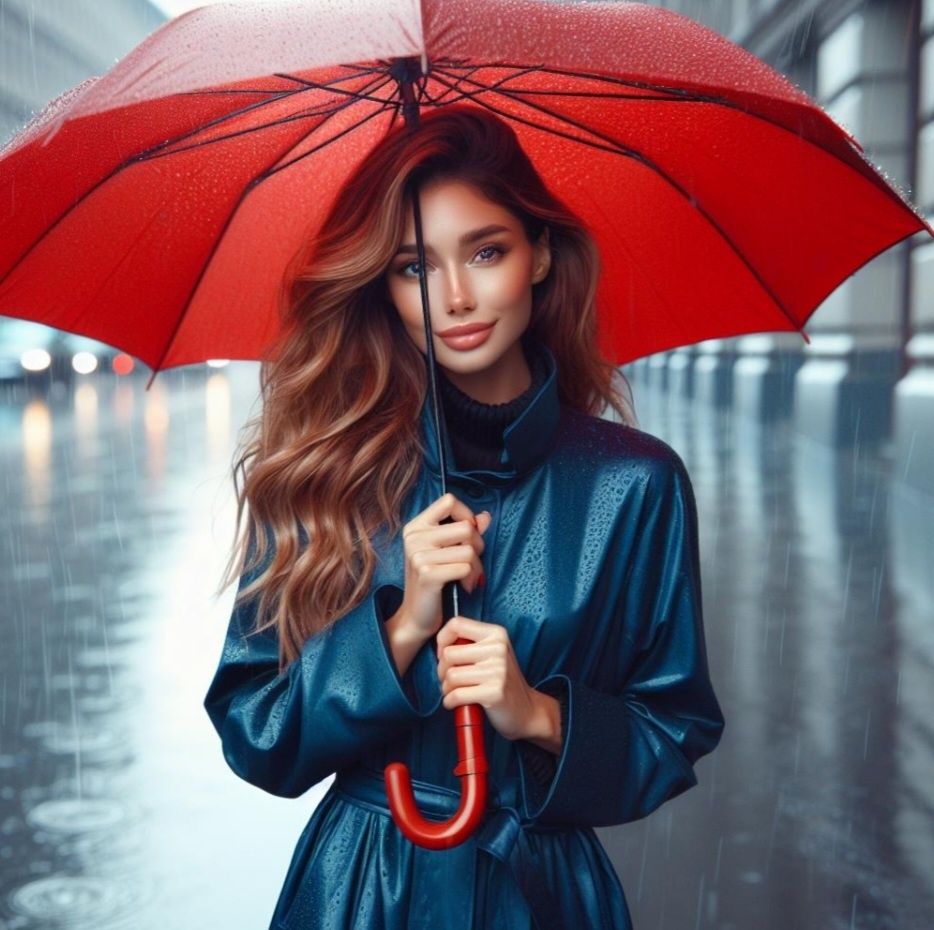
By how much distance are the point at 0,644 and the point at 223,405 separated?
19.9m

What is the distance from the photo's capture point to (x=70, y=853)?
13.6ft

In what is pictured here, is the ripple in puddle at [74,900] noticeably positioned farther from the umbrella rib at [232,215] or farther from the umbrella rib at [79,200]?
the umbrella rib at [79,200]

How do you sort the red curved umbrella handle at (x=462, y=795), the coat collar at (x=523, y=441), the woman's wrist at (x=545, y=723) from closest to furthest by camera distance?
1. the red curved umbrella handle at (x=462, y=795)
2. the woman's wrist at (x=545, y=723)
3. the coat collar at (x=523, y=441)

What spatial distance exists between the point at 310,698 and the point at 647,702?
450 millimetres

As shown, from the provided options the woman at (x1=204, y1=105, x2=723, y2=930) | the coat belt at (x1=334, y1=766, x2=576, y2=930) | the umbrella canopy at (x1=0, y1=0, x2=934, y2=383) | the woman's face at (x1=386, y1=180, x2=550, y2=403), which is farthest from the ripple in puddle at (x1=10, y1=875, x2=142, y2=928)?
the woman's face at (x1=386, y1=180, x2=550, y2=403)

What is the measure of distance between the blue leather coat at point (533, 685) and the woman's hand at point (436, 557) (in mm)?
76

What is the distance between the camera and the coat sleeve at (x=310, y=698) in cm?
175

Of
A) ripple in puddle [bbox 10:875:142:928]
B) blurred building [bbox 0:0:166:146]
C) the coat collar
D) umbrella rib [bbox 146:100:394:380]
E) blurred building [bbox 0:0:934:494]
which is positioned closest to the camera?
the coat collar

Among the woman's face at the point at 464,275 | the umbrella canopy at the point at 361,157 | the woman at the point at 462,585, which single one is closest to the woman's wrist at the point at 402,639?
the woman at the point at 462,585

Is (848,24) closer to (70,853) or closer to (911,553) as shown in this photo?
(911,553)

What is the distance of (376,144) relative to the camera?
198cm

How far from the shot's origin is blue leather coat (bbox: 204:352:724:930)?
1776 mm

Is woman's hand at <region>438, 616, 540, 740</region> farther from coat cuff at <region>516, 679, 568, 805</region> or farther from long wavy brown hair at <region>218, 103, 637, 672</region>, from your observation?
long wavy brown hair at <region>218, 103, 637, 672</region>

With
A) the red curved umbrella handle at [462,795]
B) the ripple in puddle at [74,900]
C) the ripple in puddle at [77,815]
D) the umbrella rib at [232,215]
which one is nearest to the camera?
the red curved umbrella handle at [462,795]
